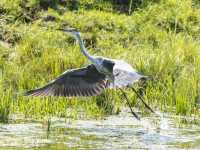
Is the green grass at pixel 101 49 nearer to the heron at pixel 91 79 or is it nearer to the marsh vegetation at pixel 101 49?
the marsh vegetation at pixel 101 49

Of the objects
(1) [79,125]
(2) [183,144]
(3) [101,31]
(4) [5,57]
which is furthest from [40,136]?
(3) [101,31]

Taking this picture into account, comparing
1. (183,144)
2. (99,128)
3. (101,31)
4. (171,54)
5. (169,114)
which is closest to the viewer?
(183,144)

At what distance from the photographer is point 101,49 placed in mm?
11711

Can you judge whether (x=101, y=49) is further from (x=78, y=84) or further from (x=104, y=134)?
(x=104, y=134)

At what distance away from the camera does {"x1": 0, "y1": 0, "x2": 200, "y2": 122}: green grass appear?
9141 mm

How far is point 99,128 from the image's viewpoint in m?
8.38

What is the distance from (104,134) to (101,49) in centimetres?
374

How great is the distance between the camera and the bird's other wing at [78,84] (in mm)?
8664

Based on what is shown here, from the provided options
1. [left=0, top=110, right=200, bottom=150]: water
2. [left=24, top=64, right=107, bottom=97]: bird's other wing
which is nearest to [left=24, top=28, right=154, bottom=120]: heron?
[left=24, top=64, right=107, bottom=97]: bird's other wing

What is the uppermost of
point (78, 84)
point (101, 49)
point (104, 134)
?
point (101, 49)

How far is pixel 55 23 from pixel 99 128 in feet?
14.3

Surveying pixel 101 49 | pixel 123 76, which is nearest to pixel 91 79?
pixel 123 76

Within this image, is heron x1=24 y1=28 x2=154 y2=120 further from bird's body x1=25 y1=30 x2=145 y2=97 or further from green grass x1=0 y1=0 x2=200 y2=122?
green grass x1=0 y1=0 x2=200 y2=122

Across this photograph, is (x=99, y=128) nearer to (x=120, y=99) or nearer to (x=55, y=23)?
(x=120, y=99)
